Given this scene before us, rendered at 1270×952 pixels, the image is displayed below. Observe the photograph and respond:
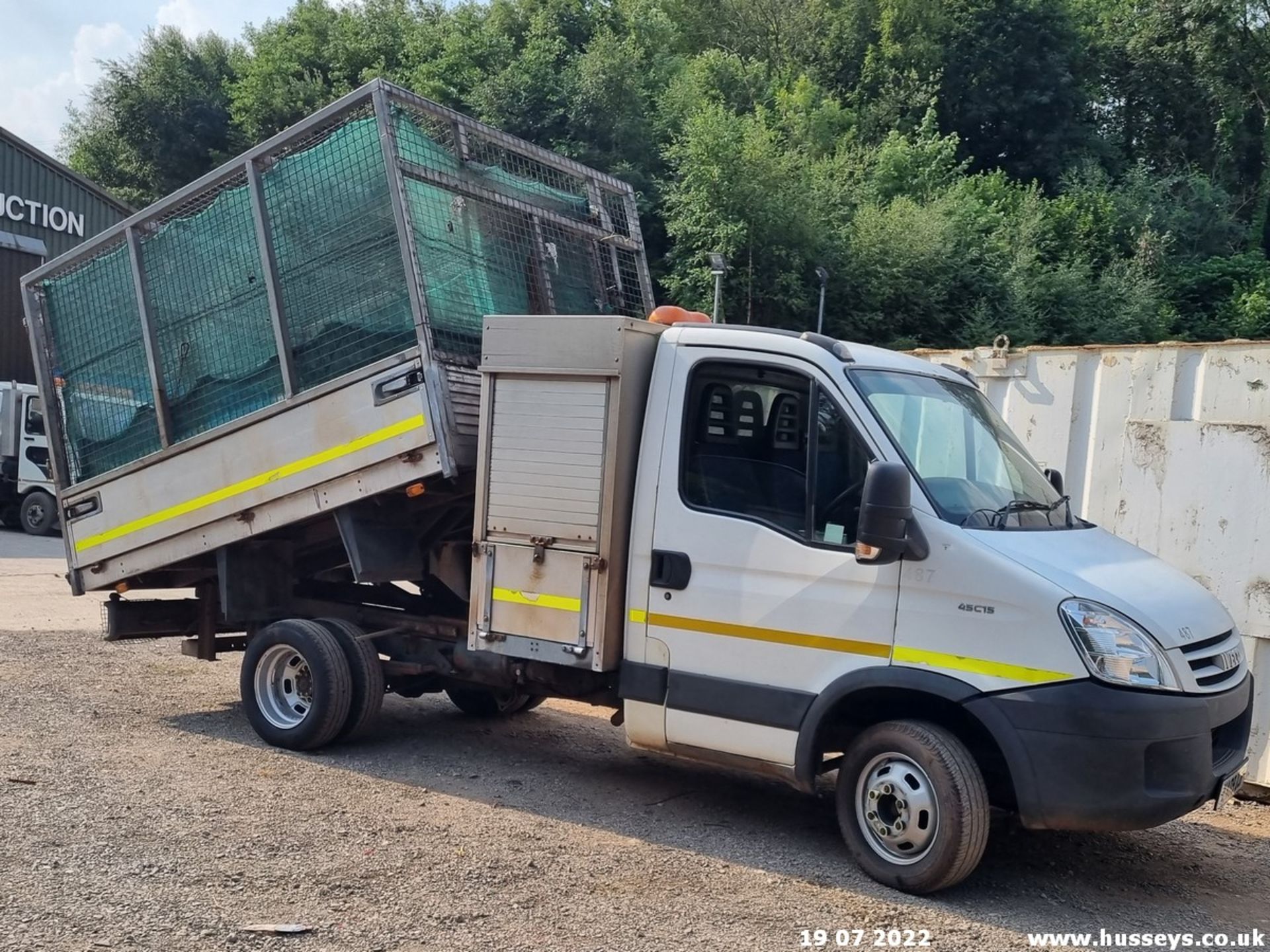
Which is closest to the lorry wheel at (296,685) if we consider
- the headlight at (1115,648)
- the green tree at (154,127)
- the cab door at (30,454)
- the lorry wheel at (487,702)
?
the lorry wheel at (487,702)

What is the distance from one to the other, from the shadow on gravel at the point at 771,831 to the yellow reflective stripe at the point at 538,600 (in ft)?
3.40

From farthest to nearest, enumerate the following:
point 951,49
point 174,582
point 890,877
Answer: point 951,49 < point 174,582 < point 890,877

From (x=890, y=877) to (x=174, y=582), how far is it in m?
5.11

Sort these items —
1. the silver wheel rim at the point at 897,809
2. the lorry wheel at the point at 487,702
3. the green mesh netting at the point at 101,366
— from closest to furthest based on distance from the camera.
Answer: the silver wheel rim at the point at 897,809, the green mesh netting at the point at 101,366, the lorry wheel at the point at 487,702

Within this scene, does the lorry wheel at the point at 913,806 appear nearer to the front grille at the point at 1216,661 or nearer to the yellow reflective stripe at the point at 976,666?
the yellow reflective stripe at the point at 976,666

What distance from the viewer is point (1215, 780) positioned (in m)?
4.74

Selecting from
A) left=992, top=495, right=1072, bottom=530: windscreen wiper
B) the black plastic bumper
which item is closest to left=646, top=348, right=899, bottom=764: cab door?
left=992, top=495, right=1072, bottom=530: windscreen wiper

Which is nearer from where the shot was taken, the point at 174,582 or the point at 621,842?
the point at 621,842

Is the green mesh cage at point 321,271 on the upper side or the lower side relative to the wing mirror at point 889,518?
upper

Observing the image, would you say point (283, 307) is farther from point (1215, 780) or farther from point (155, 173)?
point (155, 173)

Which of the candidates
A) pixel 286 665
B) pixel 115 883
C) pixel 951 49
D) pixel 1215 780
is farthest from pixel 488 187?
pixel 951 49

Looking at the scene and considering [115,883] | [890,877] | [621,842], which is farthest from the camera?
[621,842]

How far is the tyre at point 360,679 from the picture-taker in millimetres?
6648

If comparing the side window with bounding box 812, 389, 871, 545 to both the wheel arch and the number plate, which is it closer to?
the wheel arch
